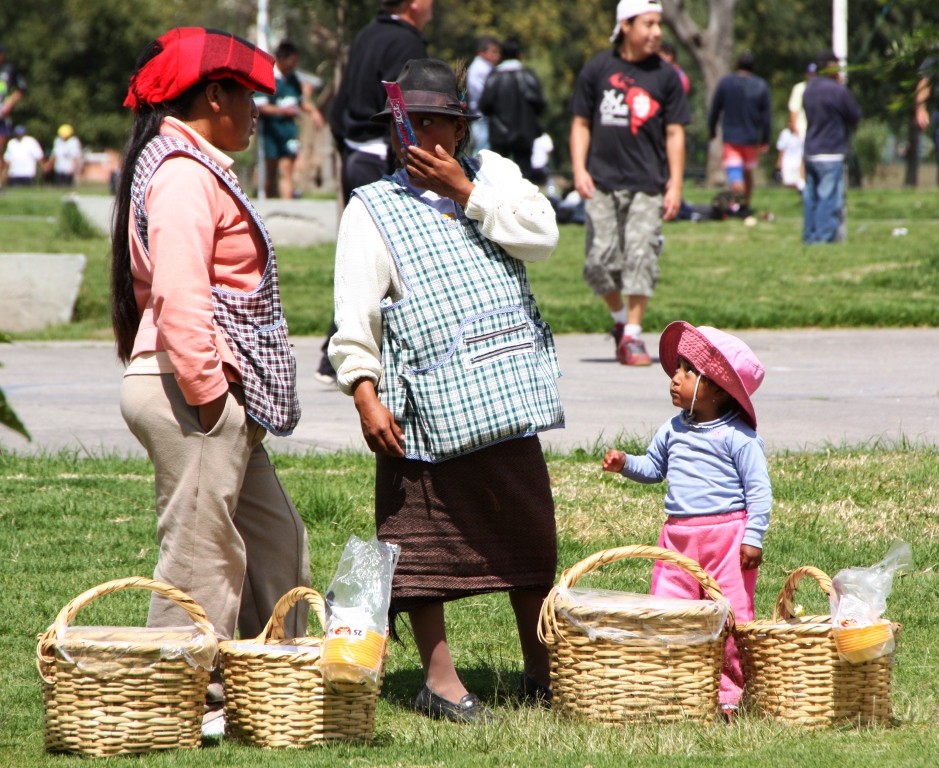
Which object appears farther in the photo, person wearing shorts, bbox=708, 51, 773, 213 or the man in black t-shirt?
person wearing shorts, bbox=708, 51, 773, 213

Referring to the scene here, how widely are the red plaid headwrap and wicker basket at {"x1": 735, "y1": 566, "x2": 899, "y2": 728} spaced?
198 cm

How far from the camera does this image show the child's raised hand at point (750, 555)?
4121mm

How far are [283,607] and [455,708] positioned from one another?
22.6 inches

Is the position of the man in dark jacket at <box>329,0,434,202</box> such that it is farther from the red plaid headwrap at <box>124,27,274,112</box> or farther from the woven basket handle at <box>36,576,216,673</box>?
the woven basket handle at <box>36,576,216,673</box>

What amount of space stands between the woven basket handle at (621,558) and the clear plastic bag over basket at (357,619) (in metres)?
0.42

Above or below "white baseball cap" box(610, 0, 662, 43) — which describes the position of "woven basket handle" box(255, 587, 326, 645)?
below

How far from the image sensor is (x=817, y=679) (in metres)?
3.94

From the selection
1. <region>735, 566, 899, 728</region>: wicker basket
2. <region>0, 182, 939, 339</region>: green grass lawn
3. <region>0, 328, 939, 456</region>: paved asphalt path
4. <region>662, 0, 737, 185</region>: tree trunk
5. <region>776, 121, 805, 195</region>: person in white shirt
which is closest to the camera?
<region>735, 566, 899, 728</region>: wicker basket

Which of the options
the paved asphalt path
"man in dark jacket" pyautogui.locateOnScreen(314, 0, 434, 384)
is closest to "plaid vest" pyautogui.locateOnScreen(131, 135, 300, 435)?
the paved asphalt path

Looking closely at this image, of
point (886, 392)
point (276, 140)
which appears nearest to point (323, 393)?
point (886, 392)

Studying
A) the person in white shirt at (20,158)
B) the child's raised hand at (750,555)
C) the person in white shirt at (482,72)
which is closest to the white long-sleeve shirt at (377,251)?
the child's raised hand at (750,555)

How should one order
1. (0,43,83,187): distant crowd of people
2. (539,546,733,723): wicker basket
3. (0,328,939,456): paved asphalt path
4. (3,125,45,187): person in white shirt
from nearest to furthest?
(539,546,733,723): wicker basket, (0,328,939,456): paved asphalt path, (0,43,83,187): distant crowd of people, (3,125,45,187): person in white shirt

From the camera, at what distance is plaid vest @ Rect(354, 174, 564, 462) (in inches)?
157

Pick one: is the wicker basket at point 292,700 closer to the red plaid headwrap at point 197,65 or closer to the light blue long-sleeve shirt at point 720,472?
the light blue long-sleeve shirt at point 720,472
